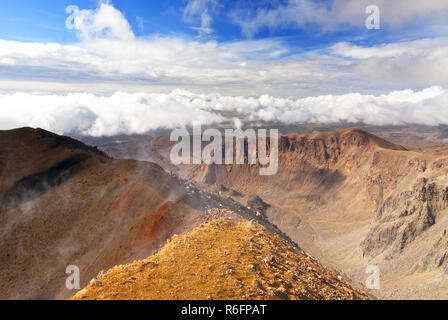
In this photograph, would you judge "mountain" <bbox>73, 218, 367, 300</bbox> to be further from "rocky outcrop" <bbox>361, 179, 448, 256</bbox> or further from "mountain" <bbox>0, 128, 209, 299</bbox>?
"rocky outcrop" <bbox>361, 179, 448, 256</bbox>

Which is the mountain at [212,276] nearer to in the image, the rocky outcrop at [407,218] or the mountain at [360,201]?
the mountain at [360,201]

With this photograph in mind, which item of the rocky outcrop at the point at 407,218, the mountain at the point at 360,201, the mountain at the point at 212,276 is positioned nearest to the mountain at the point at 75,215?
the mountain at the point at 212,276

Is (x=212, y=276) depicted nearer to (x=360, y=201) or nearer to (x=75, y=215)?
(x=75, y=215)

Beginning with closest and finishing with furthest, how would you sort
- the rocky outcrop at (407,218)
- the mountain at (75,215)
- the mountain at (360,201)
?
the mountain at (75,215) → the mountain at (360,201) → the rocky outcrop at (407,218)

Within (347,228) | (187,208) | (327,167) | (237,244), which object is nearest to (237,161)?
(327,167)

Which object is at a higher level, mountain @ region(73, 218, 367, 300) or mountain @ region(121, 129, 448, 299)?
mountain @ region(73, 218, 367, 300)

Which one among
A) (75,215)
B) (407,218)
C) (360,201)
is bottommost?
(360,201)

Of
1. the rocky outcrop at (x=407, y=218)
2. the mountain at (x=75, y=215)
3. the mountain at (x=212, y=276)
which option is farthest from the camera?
the rocky outcrop at (x=407, y=218)

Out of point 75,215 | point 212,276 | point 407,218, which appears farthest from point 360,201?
point 212,276

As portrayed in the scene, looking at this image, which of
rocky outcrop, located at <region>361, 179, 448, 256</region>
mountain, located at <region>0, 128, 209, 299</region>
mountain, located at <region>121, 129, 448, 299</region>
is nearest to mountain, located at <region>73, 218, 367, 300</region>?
mountain, located at <region>0, 128, 209, 299</region>

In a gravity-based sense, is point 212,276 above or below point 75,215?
above
